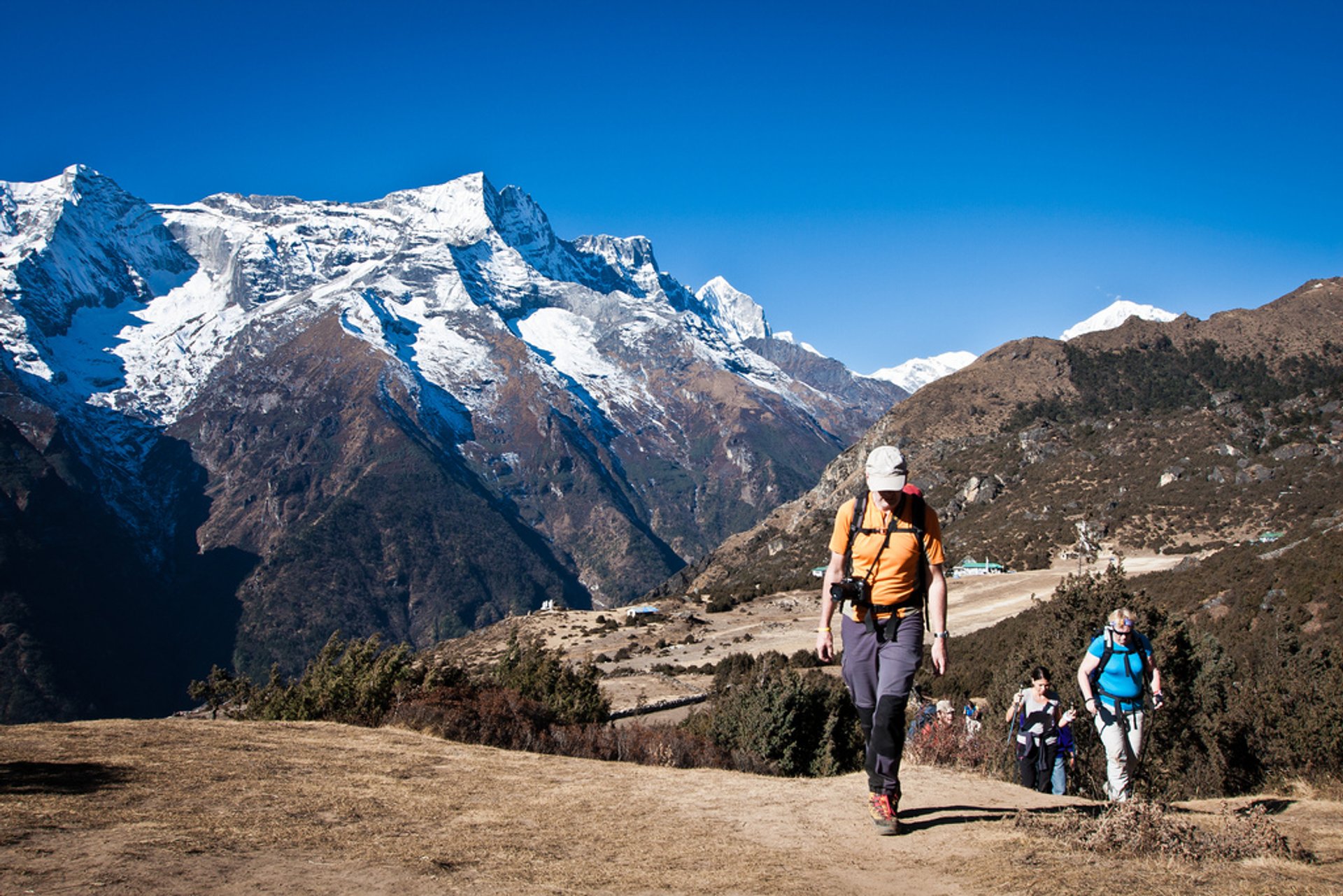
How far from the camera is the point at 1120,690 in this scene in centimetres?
765

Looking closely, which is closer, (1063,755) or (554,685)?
(1063,755)

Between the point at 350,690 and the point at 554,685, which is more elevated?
the point at 350,690

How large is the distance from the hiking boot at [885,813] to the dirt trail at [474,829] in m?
0.07

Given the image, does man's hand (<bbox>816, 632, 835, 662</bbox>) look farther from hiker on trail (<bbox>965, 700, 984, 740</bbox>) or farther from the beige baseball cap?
hiker on trail (<bbox>965, 700, 984, 740</bbox>)

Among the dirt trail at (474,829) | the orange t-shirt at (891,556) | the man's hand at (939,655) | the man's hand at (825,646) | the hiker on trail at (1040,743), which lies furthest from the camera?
the hiker on trail at (1040,743)

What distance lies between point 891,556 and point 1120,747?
135 inches

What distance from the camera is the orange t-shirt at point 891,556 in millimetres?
5977

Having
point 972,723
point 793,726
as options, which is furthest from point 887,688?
point 972,723

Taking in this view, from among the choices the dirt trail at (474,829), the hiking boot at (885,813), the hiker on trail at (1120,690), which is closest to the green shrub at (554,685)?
the dirt trail at (474,829)

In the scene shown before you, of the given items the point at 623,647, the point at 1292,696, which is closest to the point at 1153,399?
the point at 623,647

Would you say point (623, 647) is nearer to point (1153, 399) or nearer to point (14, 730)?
point (14, 730)

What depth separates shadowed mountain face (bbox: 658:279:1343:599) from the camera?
188ft

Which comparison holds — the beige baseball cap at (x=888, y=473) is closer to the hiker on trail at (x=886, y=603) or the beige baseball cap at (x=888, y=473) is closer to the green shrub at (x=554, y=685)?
the hiker on trail at (x=886, y=603)

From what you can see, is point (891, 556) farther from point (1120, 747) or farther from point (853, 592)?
point (1120, 747)
